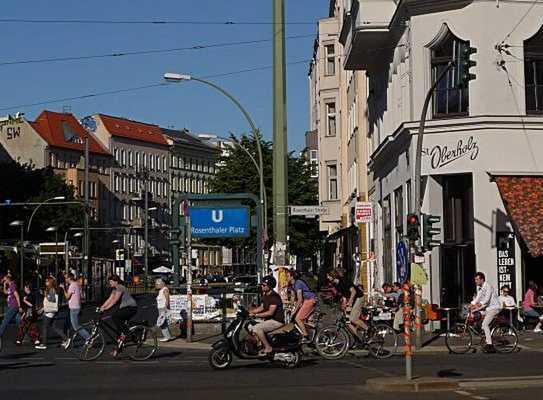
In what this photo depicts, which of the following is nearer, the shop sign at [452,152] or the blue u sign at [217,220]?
the shop sign at [452,152]

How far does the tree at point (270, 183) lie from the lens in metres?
66.2

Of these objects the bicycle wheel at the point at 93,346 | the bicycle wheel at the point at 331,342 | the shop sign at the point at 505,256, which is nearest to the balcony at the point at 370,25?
the shop sign at the point at 505,256

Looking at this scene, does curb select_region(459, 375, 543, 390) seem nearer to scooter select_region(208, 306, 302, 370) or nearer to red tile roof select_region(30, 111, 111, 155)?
scooter select_region(208, 306, 302, 370)

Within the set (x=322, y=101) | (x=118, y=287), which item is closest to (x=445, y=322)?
(x=118, y=287)

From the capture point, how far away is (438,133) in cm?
3142

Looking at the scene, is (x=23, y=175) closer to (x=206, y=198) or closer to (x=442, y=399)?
(x=206, y=198)

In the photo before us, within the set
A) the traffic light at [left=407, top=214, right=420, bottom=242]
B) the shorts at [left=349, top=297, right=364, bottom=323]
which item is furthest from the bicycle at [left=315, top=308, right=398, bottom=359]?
the traffic light at [left=407, top=214, right=420, bottom=242]

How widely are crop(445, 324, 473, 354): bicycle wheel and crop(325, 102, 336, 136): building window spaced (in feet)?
123

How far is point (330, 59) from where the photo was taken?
6212 cm

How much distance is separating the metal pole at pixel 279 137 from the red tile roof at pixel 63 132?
110 metres

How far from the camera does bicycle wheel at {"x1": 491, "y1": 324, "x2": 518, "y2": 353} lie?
25.4 m

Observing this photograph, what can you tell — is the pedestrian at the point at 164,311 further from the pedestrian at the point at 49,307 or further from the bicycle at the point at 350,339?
the bicycle at the point at 350,339

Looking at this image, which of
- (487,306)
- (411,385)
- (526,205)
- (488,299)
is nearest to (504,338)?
(487,306)

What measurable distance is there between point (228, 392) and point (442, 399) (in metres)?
3.33
